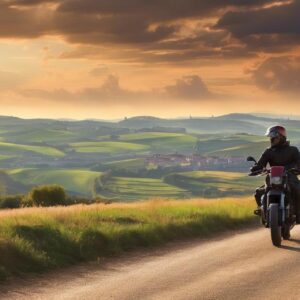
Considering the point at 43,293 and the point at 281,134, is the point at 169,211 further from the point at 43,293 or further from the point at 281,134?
the point at 43,293

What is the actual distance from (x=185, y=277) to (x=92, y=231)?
4.45 metres

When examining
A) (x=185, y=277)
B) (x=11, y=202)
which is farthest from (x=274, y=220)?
(x=11, y=202)

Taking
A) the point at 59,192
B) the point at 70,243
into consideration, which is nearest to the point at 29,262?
the point at 70,243

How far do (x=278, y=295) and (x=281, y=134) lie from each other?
5974 mm

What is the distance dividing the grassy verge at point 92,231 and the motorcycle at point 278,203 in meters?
2.83

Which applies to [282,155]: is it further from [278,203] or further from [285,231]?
[285,231]

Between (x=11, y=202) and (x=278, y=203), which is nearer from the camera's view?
(x=278, y=203)

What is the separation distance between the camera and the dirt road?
29.0 ft

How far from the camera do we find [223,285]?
9.33 m

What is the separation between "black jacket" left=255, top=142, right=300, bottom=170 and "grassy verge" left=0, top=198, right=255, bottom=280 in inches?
126

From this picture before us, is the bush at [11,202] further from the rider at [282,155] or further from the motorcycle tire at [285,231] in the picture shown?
the rider at [282,155]

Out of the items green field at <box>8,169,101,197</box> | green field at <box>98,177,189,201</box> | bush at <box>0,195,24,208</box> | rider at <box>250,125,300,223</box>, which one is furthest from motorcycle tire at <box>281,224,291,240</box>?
green field at <box>8,169,101,197</box>

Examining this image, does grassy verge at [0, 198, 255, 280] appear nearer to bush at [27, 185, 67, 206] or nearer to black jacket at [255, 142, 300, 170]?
black jacket at [255, 142, 300, 170]

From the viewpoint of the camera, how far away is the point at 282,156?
46.0 ft
